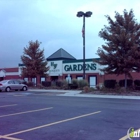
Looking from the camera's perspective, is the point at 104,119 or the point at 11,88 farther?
the point at 11,88

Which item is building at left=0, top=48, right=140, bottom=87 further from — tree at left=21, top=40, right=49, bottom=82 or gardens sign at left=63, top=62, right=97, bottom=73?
tree at left=21, top=40, right=49, bottom=82

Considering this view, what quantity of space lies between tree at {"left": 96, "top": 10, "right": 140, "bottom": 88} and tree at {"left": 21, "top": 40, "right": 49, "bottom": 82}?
1590 cm

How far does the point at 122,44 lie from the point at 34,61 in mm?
18181

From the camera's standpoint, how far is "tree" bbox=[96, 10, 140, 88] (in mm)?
27266

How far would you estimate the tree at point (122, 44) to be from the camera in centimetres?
2727

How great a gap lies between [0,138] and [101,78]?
39691 mm

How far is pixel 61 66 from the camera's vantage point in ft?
172

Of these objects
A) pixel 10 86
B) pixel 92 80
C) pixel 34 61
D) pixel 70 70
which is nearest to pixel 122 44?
pixel 10 86

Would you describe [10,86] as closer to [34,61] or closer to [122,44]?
[34,61]

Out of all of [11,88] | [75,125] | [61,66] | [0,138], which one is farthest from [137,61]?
[61,66]

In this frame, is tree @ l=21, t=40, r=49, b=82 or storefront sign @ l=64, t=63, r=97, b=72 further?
storefront sign @ l=64, t=63, r=97, b=72

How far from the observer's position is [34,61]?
139 feet

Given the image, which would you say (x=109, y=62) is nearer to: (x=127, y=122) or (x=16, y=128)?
(x=127, y=122)

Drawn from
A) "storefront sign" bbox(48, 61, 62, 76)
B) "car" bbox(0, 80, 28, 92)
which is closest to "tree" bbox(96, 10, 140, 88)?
"car" bbox(0, 80, 28, 92)
